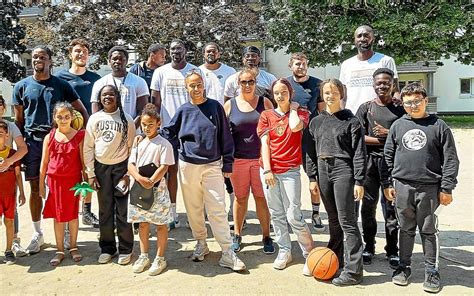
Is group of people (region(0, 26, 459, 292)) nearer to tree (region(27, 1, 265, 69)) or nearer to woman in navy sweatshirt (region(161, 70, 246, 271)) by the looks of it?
woman in navy sweatshirt (region(161, 70, 246, 271))

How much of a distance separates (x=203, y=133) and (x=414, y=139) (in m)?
2.18

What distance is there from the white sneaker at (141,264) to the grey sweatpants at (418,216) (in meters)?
2.77

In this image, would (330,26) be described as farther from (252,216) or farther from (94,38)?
(252,216)

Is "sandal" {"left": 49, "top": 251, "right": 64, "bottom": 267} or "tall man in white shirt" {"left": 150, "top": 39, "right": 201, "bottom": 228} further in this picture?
"tall man in white shirt" {"left": 150, "top": 39, "right": 201, "bottom": 228}

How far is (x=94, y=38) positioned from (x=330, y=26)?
12.2 m

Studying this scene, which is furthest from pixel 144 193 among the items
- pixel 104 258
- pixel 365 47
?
pixel 365 47

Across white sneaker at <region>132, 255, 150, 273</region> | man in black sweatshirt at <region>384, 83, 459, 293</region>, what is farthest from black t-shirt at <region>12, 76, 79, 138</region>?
man in black sweatshirt at <region>384, 83, 459, 293</region>

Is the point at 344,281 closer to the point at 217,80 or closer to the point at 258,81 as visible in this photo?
the point at 258,81

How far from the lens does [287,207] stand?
15.3 ft

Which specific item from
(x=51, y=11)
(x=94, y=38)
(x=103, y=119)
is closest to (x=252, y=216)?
(x=103, y=119)

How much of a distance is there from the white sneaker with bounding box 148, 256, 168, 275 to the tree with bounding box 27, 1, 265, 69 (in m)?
18.2

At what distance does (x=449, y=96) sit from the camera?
32469 millimetres

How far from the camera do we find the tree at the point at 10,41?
3064 centimetres

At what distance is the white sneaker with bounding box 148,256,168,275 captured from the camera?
465cm
